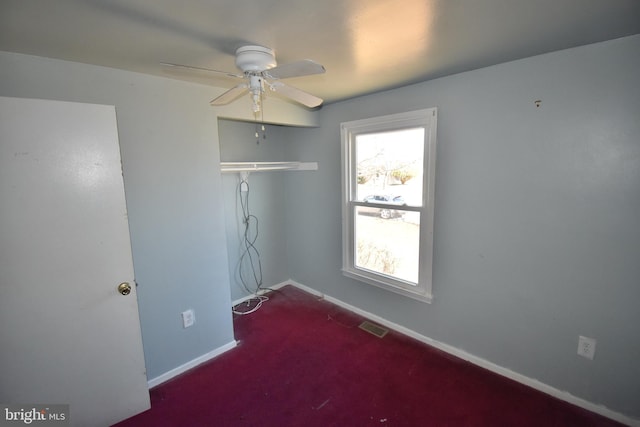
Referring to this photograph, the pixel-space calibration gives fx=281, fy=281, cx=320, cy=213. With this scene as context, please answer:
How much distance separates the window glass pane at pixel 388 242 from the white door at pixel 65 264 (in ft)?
6.57

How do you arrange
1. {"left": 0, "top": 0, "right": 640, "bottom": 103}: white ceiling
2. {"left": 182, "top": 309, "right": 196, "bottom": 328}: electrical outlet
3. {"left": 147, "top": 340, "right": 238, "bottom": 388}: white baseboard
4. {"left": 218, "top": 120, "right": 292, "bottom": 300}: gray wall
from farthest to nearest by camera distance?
1. {"left": 218, "top": 120, "right": 292, "bottom": 300}: gray wall
2. {"left": 182, "top": 309, "right": 196, "bottom": 328}: electrical outlet
3. {"left": 147, "top": 340, "right": 238, "bottom": 388}: white baseboard
4. {"left": 0, "top": 0, "right": 640, "bottom": 103}: white ceiling

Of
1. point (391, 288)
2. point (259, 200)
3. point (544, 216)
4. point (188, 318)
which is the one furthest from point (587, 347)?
point (259, 200)

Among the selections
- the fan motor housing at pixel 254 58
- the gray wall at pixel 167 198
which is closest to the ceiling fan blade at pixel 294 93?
the fan motor housing at pixel 254 58

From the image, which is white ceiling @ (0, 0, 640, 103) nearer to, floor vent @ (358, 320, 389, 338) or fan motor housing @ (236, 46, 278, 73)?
fan motor housing @ (236, 46, 278, 73)

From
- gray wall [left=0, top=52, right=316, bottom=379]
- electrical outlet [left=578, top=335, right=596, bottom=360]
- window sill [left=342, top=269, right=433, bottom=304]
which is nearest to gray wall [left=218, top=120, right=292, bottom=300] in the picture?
gray wall [left=0, top=52, right=316, bottom=379]

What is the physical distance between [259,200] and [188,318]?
5.16ft

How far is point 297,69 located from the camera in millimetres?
1323

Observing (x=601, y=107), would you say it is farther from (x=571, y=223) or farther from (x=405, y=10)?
(x=405, y=10)

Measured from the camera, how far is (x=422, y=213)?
2383mm

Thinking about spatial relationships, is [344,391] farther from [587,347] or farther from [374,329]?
[587,347]

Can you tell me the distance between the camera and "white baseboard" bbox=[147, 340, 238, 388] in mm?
2131

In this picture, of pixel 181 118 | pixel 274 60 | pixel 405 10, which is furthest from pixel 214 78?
pixel 405 10

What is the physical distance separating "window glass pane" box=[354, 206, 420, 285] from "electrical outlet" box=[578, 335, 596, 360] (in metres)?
1.10

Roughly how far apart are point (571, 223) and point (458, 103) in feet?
3.57
